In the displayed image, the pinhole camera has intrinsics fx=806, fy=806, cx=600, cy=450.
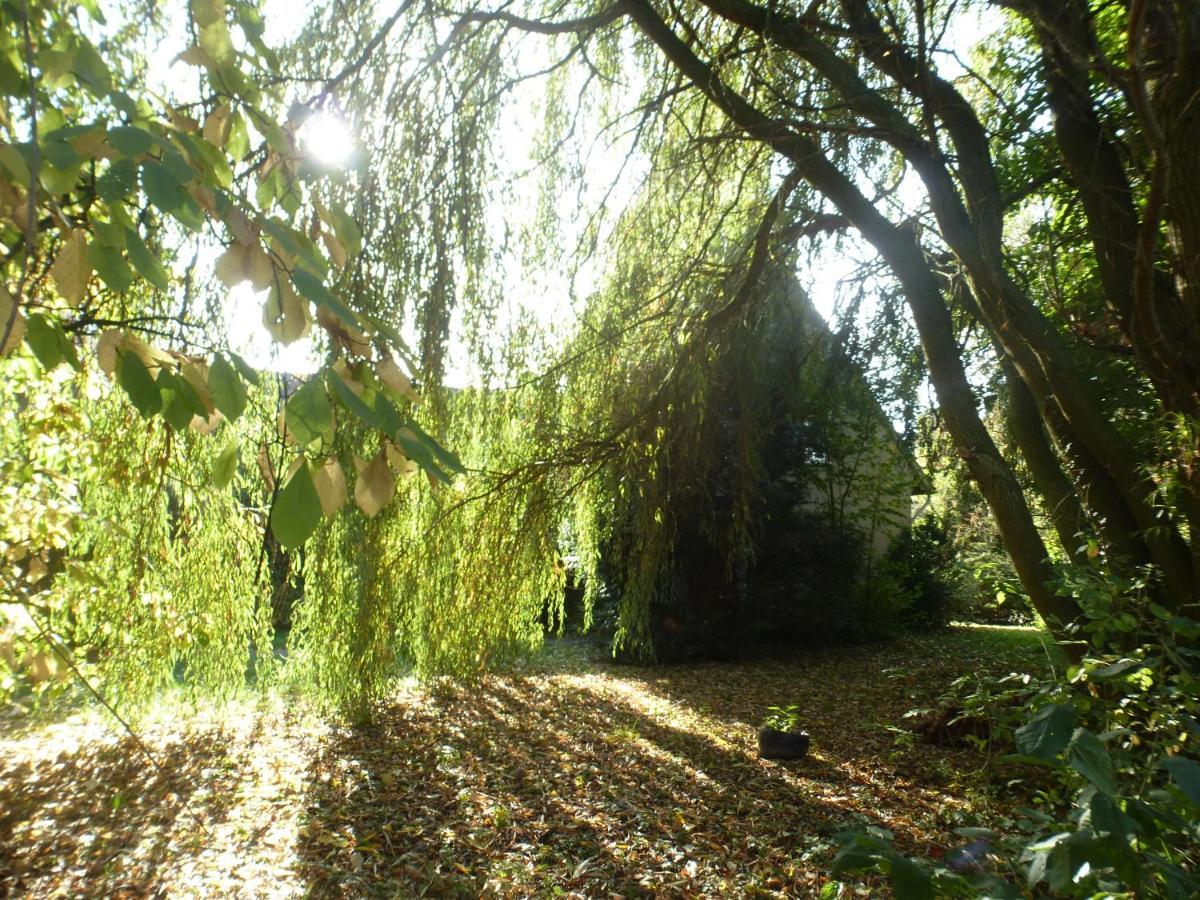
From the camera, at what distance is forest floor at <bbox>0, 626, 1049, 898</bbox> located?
330 cm

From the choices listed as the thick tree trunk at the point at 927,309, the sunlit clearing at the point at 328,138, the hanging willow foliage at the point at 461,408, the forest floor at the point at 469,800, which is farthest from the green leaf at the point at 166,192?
the thick tree trunk at the point at 927,309

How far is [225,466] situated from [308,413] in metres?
0.31

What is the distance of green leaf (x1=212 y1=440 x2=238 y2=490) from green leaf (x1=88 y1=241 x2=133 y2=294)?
0.81ft

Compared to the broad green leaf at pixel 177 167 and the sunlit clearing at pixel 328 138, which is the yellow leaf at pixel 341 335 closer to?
the broad green leaf at pixel 177 167

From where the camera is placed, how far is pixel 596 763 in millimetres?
4914

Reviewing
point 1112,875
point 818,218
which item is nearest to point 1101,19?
point 818,218

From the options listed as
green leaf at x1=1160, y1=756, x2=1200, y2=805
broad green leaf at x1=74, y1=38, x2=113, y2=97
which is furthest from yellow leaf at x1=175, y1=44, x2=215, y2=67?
green leaf at x1=1160, y1=756, x2=1200, y2=805

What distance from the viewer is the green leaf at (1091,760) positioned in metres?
1.18

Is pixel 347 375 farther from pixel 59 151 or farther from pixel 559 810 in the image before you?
pixel 559 810

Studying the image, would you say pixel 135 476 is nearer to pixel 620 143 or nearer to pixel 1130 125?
pixel 620 143

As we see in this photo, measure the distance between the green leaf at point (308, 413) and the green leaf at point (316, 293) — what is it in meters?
0.09

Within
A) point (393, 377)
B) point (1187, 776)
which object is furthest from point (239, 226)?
point (1187, 776)

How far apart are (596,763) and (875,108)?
3.90 metres

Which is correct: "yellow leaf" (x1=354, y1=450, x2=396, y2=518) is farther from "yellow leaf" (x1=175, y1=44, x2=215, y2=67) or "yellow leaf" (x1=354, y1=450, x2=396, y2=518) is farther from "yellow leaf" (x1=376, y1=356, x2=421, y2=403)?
"yellow leaf" (x1=175, y1=44, x2=215, y2=67)
